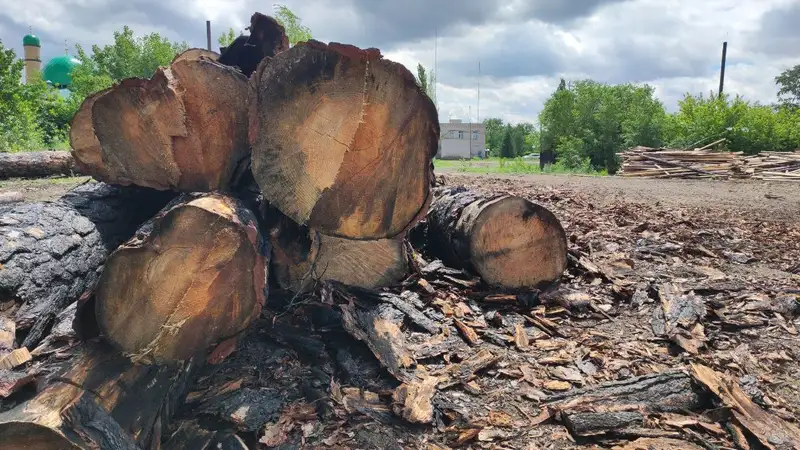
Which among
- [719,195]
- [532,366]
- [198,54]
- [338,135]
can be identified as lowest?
[532,366]

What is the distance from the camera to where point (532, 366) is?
2531mm

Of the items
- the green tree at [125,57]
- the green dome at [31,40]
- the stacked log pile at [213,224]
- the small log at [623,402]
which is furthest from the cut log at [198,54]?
the green dome at [31,40]

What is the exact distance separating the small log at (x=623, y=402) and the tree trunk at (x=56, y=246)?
204 cm

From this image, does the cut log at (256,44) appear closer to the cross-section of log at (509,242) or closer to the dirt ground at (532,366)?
the dirt ground at (532,366)

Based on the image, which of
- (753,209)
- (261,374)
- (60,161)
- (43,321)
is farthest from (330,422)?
(60,161)

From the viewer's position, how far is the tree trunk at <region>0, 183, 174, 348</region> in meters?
2.15

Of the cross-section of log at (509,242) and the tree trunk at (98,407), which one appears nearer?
the tree trunk at (98,407)

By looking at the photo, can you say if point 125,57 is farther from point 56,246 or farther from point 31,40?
point 56,246

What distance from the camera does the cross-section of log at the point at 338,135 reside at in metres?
2.29

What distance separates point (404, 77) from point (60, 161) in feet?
33.1

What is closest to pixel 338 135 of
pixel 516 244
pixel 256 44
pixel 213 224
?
pixel 213 224

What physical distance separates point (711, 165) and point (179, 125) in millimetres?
14642

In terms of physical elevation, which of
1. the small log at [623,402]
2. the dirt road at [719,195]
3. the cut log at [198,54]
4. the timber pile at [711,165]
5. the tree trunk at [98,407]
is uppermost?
the cut log at [198,54]

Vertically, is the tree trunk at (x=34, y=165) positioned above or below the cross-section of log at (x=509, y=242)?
above
